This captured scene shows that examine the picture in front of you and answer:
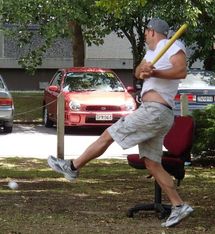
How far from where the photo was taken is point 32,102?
79.9 ft

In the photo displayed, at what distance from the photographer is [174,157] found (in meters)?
6.70

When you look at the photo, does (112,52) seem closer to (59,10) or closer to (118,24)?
(118,24)

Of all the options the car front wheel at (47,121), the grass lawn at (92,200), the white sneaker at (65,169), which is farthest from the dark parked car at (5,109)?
the white sneaker at (65,169)

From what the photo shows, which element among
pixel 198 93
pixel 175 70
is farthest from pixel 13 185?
pixel 198 93

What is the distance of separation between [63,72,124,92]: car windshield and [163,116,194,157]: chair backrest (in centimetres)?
1108

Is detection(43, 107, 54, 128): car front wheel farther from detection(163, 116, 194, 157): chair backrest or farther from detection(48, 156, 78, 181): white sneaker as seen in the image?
detection(48, 156, 78, 181): white sneaker

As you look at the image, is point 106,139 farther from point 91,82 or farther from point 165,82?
point 91,82

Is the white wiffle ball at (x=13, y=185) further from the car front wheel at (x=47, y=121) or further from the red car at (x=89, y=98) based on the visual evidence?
the car front wheel at (x=47, y=121)

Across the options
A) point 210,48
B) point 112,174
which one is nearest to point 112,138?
point 112,174

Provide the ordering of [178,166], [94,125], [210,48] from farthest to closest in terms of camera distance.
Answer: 1. [210,48]
2. [94,125]
3. [178,166]

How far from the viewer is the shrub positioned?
1059 centimetres

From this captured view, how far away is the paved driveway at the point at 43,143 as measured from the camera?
13203 mm

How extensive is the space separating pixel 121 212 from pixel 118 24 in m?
16.0

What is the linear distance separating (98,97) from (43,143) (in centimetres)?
277
